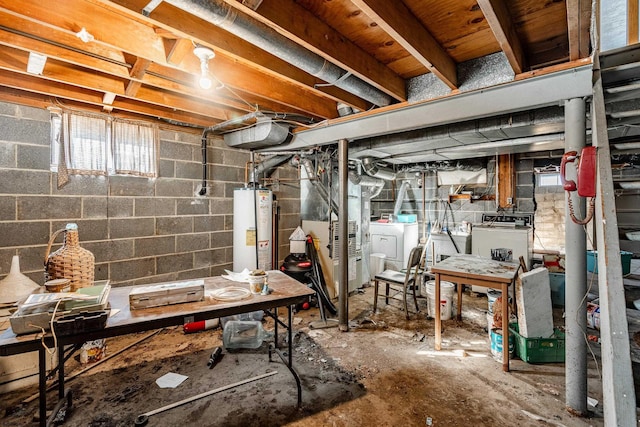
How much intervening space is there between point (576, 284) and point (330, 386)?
181 cm

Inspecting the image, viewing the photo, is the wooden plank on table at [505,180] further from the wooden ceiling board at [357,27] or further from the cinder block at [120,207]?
the cinder block at [120,207]

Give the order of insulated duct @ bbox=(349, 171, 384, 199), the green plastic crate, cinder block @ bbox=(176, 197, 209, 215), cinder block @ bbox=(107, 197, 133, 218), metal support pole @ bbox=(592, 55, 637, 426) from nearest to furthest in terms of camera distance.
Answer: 1. metal support pole @ bbox=(592, 55, 637, 426)
2. the green plastic crate
3. cinder block @ bbox=(107, 197, 133, 218)
4. cinder block @ bbox=(176, 197, 209, 215)
5. insulated duct @ bbox=(349, 171, 384, 199)

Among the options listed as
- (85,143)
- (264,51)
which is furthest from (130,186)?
(264,51)

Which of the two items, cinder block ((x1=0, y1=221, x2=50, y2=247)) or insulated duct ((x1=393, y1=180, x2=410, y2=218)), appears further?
insulated duct ((x1=393, y1=180, x2=410, y2=218))

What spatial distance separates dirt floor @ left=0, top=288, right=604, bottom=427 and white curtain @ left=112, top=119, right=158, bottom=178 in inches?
68.2

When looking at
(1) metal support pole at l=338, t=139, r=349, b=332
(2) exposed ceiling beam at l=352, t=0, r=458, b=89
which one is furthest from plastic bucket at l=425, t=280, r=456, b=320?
(2) exposed ceiling beam at l=352, t=0, r=458, b=89

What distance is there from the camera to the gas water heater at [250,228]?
3.62m

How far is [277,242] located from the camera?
13.7ft

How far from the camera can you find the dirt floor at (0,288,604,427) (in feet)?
6.26

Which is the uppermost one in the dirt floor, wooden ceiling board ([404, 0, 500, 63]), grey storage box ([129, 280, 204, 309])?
wooden ceiling board ([404, 0, 500, 63])

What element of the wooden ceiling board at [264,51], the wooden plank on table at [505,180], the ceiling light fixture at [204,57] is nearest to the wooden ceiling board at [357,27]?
the wooden ceiling board at [264,51]

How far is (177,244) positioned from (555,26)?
3.78 m

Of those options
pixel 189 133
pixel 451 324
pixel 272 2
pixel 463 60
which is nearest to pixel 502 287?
pixel 451 324

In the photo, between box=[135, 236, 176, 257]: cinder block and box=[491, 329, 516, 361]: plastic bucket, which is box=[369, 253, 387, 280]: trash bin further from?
box=[135, 236, 176, 257]: cinder block
